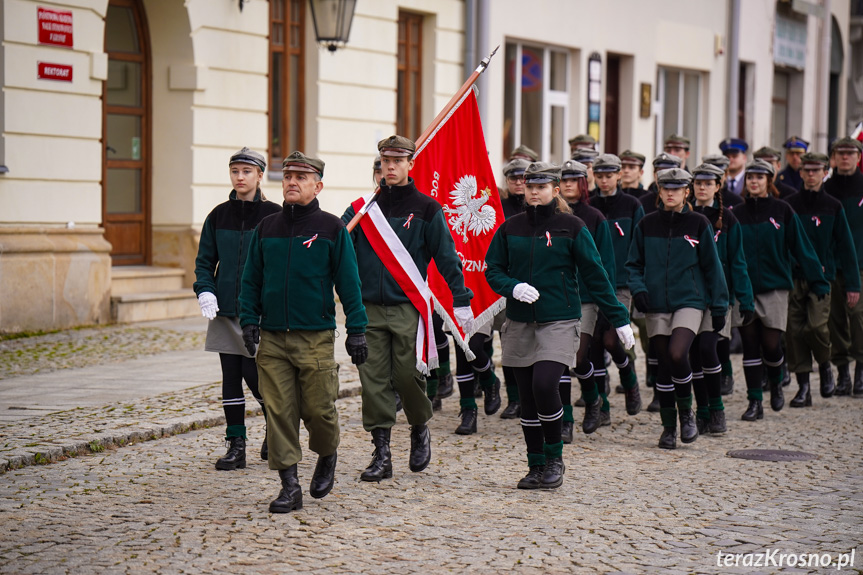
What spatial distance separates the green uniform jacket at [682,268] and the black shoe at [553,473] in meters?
1.91

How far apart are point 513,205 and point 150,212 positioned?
22.1ft

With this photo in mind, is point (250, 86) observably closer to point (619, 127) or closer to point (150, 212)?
point (150, 212)

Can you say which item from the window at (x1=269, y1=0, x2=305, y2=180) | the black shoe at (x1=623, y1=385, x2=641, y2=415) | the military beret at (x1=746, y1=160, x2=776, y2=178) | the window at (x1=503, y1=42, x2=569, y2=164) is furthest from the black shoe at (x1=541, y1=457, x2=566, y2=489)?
the window at (x1=503, y1=42, x2=569, y2=164)

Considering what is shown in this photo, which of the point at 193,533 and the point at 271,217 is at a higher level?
the point at 271,217

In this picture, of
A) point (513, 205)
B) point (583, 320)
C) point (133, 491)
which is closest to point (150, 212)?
point (513, 205)

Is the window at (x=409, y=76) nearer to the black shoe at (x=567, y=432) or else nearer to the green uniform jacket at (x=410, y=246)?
the black shoe at (x=567, y=432)

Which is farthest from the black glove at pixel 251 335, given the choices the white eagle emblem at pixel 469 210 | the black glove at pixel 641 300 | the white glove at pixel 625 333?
the black glove at pixel 641 300

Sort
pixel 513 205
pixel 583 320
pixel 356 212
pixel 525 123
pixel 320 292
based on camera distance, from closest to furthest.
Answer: pixel 320 292 < pixel 356 212 < pixel 583 320 < pixel 513 205 < pixel 525 123

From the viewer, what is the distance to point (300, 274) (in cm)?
684

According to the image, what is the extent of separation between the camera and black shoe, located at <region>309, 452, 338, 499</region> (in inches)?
272

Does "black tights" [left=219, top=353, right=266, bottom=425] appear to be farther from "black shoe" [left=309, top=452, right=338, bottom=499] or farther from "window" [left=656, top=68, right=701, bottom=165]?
"window" [left=656, top=68, right=701, bottom=165]

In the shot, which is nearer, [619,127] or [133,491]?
[133,491]

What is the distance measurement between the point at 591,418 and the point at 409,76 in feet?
32.5

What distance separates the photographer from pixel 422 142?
8.71 metres
